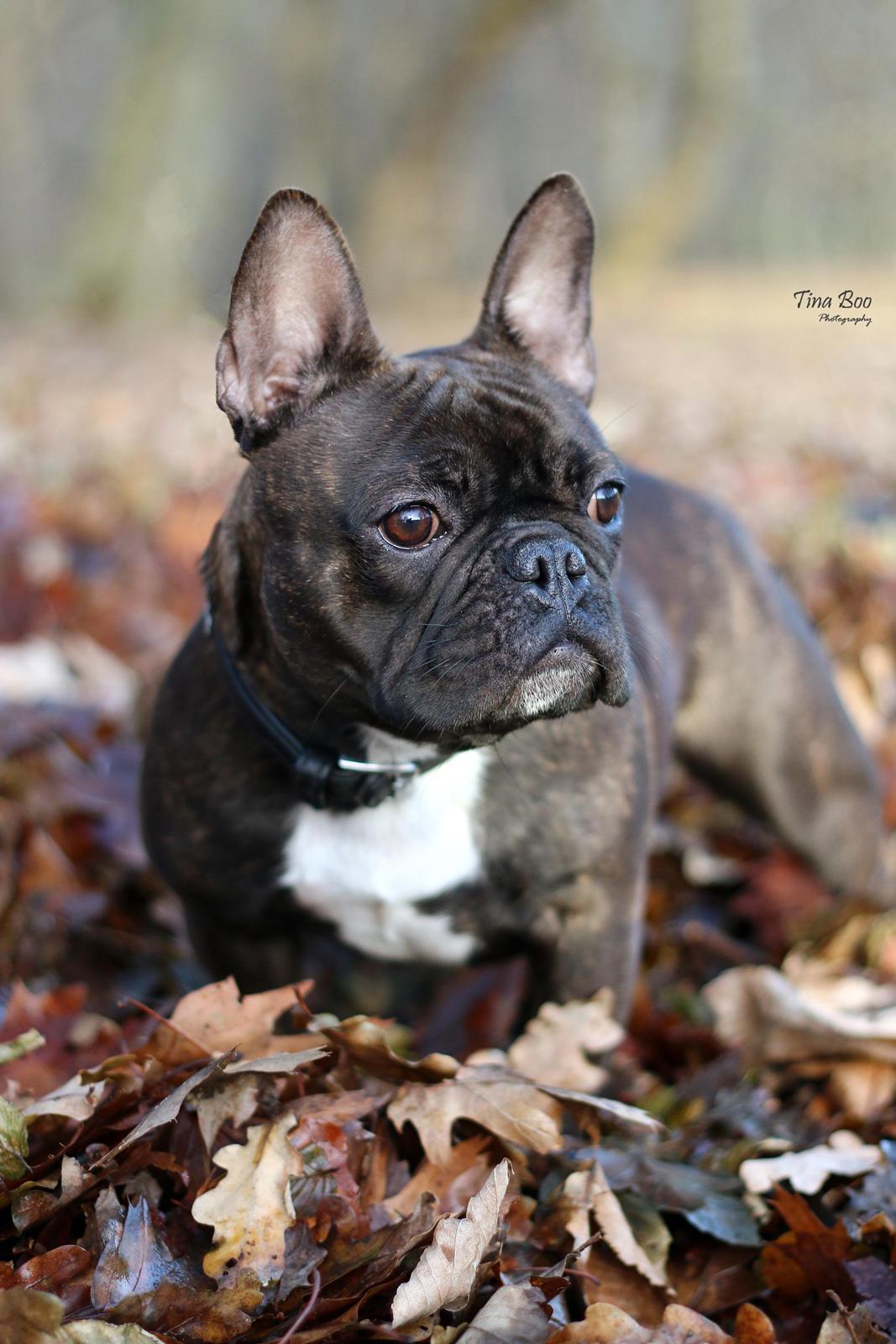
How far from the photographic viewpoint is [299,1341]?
1.94 metres

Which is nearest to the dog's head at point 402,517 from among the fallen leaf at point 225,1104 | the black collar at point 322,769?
the black collar at point 322,769

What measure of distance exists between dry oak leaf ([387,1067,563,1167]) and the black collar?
25.0 inches

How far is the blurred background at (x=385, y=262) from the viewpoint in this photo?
16.1 feet

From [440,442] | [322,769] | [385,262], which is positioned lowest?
[322,769]

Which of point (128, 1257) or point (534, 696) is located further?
point (534, 696)

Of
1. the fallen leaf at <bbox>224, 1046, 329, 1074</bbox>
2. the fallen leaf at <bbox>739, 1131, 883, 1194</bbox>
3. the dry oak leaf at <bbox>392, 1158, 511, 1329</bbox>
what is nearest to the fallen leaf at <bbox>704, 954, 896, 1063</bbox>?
the fallen leaf at <bbox>739, 1131, 883, 1194</bbox>

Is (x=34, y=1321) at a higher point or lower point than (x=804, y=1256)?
higher

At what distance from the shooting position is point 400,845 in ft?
9.62

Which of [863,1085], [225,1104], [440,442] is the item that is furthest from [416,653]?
[863,1085]

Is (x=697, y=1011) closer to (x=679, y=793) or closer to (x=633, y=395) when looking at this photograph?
(x=679, y=793)

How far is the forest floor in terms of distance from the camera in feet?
6.79

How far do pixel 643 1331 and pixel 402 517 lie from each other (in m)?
1.43

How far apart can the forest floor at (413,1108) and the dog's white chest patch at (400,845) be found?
301mm

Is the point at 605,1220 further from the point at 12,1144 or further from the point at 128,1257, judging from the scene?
the point at 12,1144
